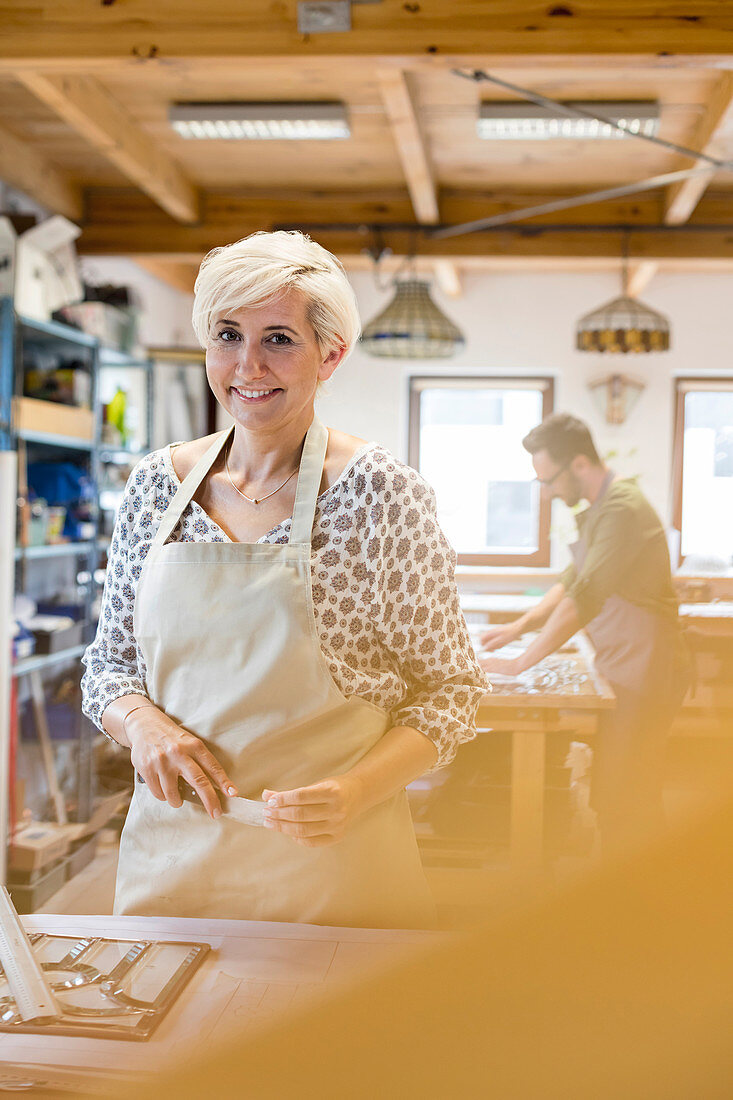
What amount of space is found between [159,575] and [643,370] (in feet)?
20.9

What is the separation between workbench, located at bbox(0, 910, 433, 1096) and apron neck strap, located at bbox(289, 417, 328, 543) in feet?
1.57

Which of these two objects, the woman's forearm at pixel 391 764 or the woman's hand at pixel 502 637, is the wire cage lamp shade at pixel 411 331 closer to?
the woman's hand at pixel 502 637

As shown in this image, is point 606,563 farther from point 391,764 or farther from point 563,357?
point 563,357

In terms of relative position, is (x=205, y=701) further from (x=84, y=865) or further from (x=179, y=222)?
(x=179, y=222)

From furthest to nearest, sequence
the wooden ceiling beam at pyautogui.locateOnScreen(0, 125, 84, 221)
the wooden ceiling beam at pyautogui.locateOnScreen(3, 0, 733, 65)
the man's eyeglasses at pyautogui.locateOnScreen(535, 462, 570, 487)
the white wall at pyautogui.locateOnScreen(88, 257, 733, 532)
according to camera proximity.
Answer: the white wall at pyautogui.locateOnScreen(88, 257, 733, 532) < the wooden ceiling beam at pyautogui.locateOnScreen(0, 125, 84, 221) < the man's eyeglasses at pyautogui.locateOnScreen(535, 462, 570, 487) < the wooden ceiling beam at pyautogui.locateOnScreen(3, 0, 733, 65)

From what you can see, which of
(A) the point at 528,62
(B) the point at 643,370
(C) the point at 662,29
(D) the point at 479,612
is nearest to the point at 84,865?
(D) the point at 479,612

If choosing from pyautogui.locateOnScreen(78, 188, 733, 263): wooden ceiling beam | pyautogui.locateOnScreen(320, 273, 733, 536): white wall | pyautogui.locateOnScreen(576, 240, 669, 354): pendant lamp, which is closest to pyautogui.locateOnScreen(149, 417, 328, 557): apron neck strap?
pyautogui.locateOnScreen(576, 240, 669, 354): pendant lamp

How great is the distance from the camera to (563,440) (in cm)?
326

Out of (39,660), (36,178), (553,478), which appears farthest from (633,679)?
(36,178)

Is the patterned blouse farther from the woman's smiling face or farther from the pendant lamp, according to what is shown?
the pendant lamp

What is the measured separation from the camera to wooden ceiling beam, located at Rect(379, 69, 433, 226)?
3404 mm

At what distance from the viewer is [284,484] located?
140 centimetres

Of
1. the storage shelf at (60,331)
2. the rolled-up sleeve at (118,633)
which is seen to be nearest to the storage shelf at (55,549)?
the storage shelf at (60,331)

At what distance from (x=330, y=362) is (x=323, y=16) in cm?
181
